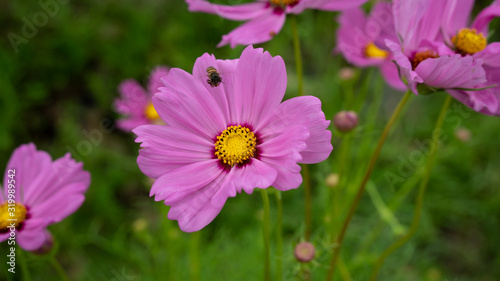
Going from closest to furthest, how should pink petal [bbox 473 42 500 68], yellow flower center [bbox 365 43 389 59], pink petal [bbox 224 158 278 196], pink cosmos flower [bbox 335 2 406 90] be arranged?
pink petal [bbox 224 158 278 196], pink petal [bbox 473 42 500 68], pink cosmos flower [bbox 335 2 406 90], yellow flower center [bbox 365 43 389 59]

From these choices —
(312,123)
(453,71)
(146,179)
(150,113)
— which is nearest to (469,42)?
(453,71)

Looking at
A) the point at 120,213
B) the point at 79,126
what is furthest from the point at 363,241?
the point at 79,126

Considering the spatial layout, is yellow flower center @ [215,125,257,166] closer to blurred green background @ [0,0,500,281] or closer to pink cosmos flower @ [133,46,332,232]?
pink cosmos flower @ [133,46,332,232]

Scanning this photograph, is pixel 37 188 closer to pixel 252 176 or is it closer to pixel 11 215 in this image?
pixel 11 215

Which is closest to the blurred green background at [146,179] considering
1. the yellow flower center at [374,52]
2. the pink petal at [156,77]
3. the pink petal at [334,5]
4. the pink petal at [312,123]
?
the yellow flower center at [374,52]

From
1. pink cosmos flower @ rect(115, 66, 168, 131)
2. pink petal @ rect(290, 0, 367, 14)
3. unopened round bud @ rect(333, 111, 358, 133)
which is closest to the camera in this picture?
pink petal @ rect(290, 0, 367, 14)

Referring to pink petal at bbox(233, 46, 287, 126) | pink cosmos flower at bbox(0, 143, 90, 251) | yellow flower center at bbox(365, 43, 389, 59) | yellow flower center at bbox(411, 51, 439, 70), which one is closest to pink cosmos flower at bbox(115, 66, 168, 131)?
pink cosmos flower at bbox(0, 143, 90, 251)

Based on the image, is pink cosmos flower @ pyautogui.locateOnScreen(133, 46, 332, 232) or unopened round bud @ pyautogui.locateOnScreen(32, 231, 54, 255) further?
unopened round bud @ pyautogui.locateOnScreen(32, 231, 54, 255)
